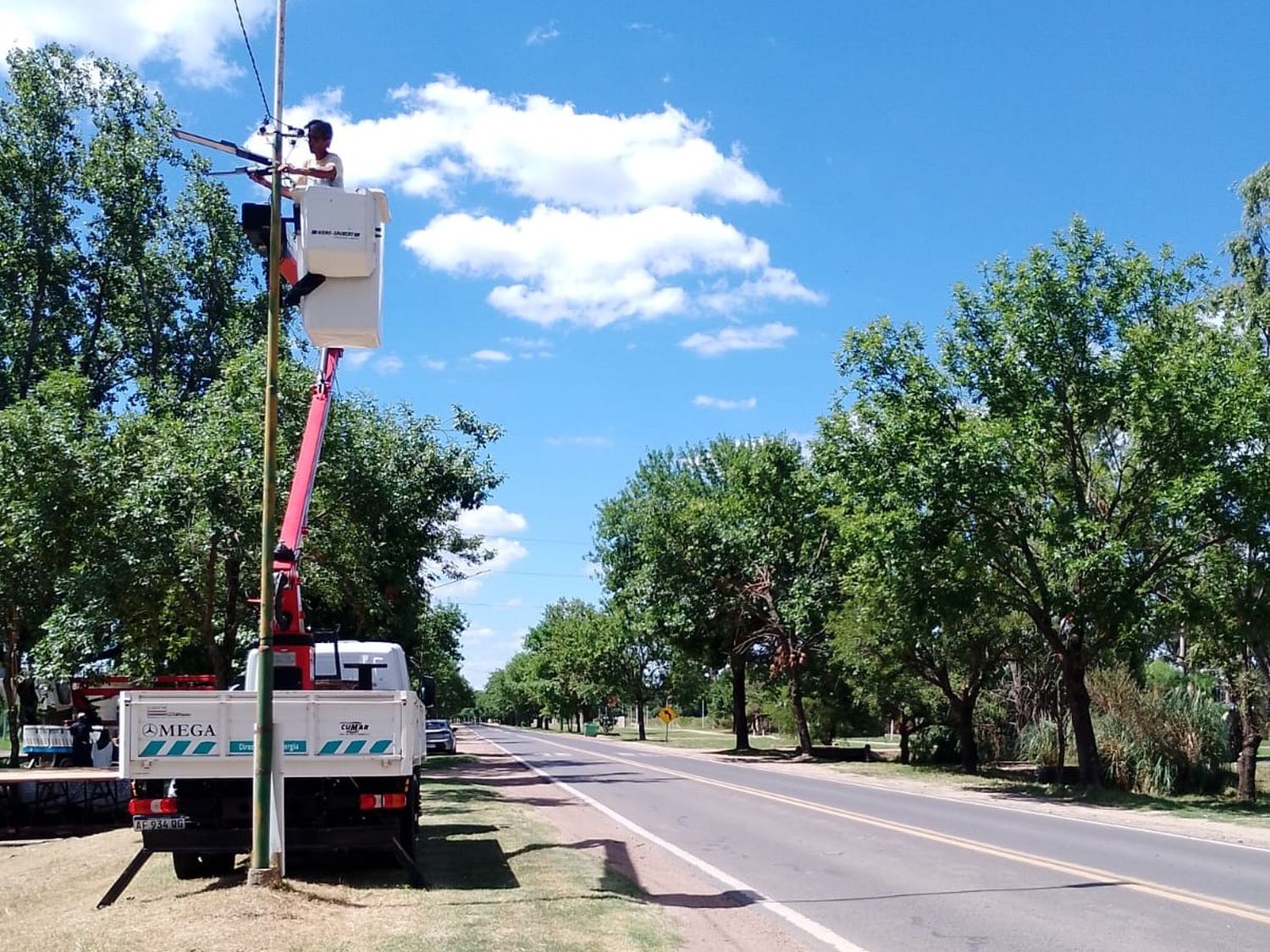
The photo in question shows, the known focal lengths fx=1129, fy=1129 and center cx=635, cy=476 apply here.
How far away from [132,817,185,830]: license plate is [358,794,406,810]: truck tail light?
1575mm

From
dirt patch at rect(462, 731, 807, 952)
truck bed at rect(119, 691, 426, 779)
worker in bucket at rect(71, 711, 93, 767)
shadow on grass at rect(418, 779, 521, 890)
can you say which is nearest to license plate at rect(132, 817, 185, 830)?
truck bed at rect(119, 691, 426, 779)

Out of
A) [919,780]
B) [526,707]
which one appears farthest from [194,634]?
[526,707]

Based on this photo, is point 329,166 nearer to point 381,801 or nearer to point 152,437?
point 381,801

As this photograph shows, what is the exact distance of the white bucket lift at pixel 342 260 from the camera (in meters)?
9.48

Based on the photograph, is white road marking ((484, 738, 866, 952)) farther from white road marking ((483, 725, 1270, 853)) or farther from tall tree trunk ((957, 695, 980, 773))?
tall tree trunk ((957, 695, 980, 773))

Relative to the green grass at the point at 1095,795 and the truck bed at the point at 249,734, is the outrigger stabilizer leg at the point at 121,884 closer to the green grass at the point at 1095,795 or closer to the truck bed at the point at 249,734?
the truck bed at the point at 249,734

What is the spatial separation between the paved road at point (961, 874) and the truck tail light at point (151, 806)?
209 inches

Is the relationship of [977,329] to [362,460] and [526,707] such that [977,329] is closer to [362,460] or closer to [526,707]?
[362,460]

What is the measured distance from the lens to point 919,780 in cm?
2953

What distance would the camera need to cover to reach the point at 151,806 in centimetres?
1009

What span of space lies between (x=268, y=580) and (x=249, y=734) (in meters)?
1.61

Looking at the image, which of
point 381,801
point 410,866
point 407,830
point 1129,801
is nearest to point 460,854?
point 407,830

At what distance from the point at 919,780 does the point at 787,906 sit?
20.8 m

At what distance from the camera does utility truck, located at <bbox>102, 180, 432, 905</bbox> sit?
957 cm
